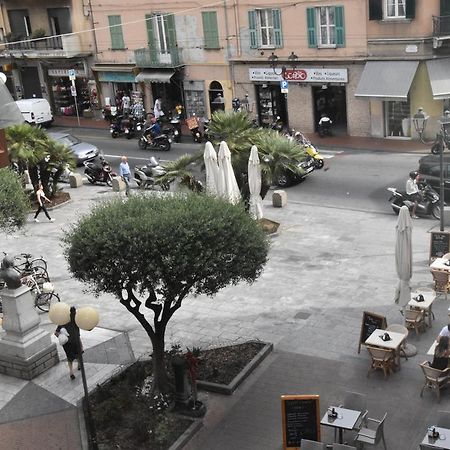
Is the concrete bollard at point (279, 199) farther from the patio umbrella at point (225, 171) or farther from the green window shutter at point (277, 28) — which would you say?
the green window shutter at point (277, 28)

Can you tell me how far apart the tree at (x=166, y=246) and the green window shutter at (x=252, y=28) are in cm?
2508

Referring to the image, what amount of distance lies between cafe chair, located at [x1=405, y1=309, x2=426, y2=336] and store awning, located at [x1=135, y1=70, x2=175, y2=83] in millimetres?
27336

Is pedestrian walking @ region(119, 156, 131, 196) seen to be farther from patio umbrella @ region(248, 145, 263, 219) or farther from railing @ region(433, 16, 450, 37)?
railing @ region(433, 16, 450, 37)

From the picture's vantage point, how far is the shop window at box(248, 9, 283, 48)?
3622cm

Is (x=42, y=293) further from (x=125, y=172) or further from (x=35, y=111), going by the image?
(x=35, y=111)

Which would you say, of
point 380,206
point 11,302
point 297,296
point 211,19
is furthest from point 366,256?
point 211,19

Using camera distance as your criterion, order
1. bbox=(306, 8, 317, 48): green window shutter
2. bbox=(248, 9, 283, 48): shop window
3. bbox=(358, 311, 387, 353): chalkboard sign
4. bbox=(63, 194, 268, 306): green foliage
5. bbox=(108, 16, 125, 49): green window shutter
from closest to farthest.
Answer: bbox=(63, 194, 268, 306): green foliage, bbox=(358, 311, 387, 353): chalkboard sign, bbox=(306, 8, 317, 48): green window shutter, bbox=(248, 9, 283, 48): shop window, bbox=(108, 16, 125, 49): green window shutter

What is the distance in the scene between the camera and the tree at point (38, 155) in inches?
1056

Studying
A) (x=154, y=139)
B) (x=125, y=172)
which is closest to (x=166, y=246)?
(x=125, y=172)

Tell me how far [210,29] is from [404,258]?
2507 centimetres

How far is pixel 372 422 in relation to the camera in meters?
12.5

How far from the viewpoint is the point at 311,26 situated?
1380 inches

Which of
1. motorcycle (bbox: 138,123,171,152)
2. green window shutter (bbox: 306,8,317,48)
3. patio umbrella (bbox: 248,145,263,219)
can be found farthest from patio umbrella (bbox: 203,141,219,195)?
green window shutter (bbox: 306,8,317,48)

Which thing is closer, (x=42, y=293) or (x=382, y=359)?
(x=382, y=359)
